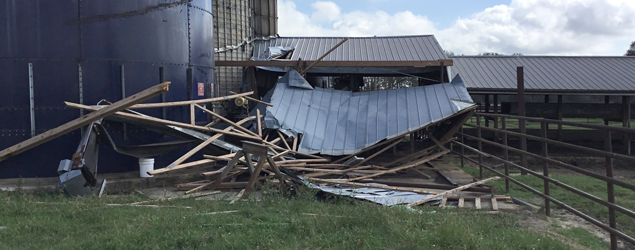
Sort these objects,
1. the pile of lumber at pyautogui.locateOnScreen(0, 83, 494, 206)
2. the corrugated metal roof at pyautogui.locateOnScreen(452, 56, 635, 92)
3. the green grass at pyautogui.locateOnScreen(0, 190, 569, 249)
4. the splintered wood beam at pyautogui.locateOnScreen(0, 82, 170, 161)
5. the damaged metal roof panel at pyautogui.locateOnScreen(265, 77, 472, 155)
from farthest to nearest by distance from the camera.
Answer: the corrugated metal roof at pyautogui.locateOnScreen(452, 56, 635, 92), the damaged metal roof panel at pyautogui.locateOnScreen(265, 77, 472, 155), the pile of lumber at pyautogui.locateOnScreen(0, 83, 494, 206), the splintered wood beam at pyautogui.locateOnScreen(0, 82, 170, 161), the green grass at pyautogui.locateOnScreen(0, 190, 569, 249)

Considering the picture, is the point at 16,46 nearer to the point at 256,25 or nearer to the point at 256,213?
the point at 256,213

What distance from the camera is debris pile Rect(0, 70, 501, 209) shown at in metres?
7.64

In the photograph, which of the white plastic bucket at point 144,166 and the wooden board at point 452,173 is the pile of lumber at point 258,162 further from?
the white plastic bucket at point 144,166

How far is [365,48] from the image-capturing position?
709 inches

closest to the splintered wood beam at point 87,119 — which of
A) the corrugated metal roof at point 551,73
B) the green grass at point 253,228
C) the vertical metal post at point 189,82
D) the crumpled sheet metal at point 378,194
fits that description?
the green grass at point 253,228

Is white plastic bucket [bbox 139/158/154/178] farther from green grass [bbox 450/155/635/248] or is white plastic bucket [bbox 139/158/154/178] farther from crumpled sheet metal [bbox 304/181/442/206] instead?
green grass [bbox 450/155/635/248]

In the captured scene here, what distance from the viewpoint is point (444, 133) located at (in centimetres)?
1166

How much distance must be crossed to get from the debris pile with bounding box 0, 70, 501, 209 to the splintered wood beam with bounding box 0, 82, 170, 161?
0.7 inches

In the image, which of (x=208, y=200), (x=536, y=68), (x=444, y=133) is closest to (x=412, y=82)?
(x=536, y=68)

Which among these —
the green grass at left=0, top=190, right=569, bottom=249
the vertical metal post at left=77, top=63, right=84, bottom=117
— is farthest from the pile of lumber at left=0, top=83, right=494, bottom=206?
the green grass at left=0, top=190, right=569, bottom=249

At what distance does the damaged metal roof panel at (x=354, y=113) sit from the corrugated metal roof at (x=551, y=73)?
5227 millimetres

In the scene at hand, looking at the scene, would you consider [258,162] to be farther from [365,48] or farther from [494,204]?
[365,48]

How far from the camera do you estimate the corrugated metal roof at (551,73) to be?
632 inches

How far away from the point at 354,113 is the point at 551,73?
10.1 metres
